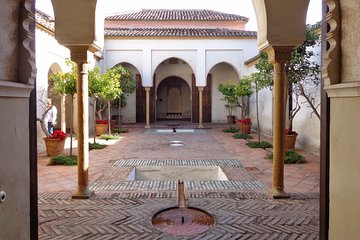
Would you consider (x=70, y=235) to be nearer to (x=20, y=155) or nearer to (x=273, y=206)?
(x=20, y=155)

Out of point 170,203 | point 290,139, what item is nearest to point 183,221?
point 170,203

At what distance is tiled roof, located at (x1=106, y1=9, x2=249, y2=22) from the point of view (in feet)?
86.4

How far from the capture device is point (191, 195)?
5668 mm

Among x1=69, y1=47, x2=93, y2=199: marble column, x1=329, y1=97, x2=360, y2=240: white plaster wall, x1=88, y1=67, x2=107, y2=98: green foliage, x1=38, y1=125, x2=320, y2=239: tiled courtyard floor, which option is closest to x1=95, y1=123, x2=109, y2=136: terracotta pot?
x1=88, y1=67, x2=107, y2=98: green foliage

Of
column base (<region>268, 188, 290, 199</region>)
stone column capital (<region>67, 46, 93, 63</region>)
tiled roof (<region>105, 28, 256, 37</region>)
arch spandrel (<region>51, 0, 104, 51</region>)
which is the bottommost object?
column base (<region>268, 188, 290, 199</region>)

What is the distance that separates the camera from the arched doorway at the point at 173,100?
28266mm

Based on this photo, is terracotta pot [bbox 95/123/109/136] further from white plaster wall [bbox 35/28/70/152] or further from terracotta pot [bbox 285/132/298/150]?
terracotta pot [bbox 285/132/298/150]

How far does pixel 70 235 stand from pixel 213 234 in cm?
175

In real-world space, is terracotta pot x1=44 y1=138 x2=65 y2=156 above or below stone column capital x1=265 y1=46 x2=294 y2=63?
below

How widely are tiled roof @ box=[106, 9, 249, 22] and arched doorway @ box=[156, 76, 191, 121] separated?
5.19 m

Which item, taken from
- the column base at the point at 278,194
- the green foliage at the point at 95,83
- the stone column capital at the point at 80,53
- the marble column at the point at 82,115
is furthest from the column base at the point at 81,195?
the green foliage at the point at 95,83

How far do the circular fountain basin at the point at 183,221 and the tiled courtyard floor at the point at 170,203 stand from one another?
0.11 metres

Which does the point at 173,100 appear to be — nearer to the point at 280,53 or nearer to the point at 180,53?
the point at 180,53

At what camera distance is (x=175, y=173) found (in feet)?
27.8
